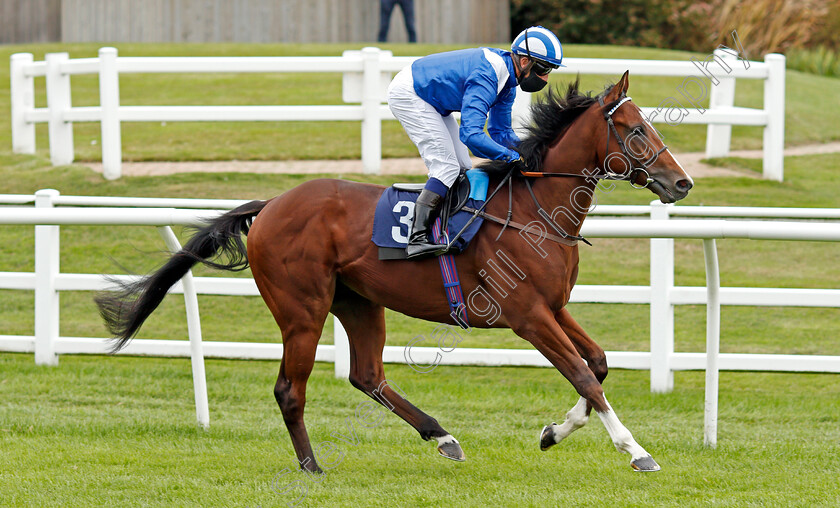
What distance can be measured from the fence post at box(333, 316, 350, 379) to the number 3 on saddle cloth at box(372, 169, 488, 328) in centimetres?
182

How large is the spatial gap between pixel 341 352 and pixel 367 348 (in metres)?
1.55

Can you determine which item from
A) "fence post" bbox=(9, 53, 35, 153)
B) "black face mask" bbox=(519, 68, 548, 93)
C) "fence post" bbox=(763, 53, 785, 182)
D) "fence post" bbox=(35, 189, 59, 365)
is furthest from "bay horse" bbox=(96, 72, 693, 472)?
"fence post" bbox=(9, 53, 35, 153)

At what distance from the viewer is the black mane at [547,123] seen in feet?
14.7

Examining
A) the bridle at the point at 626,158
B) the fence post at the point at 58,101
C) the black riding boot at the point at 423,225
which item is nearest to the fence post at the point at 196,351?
the black riding boot at the point at 423,225

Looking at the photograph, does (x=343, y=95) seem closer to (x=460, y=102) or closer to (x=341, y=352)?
(x=341, y=352)

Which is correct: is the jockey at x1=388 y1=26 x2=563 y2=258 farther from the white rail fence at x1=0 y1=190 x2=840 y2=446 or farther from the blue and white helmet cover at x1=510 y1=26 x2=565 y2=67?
the white rail fence at x1=0 y1=190 x2=840 y2=446

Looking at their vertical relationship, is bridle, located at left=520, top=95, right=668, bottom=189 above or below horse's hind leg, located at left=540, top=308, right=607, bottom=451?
above

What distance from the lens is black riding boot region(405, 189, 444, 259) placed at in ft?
14.4

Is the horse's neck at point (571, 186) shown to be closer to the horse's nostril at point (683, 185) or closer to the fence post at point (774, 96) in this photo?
the horse's nostril at point (683, 185)

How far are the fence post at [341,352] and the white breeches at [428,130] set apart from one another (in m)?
1.94

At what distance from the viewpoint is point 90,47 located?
15.5 metres

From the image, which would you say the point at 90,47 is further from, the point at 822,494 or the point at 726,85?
the point at 822,494

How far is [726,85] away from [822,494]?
21.3ft

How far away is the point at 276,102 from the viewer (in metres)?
12.2
